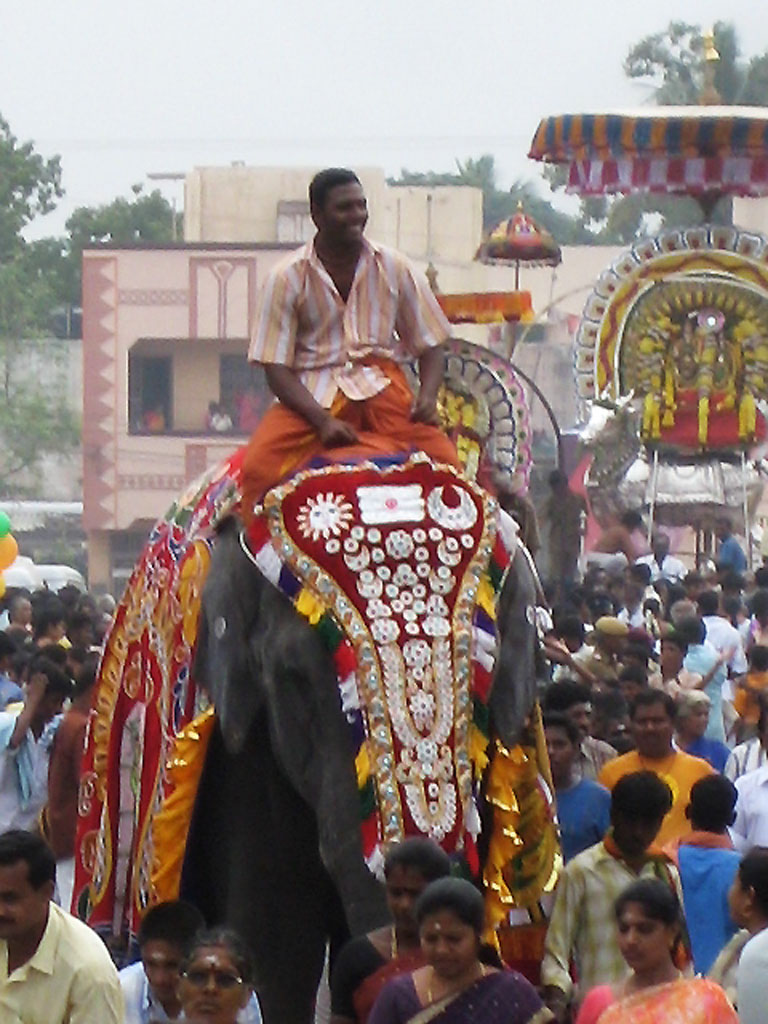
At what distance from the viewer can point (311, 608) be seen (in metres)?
8.72

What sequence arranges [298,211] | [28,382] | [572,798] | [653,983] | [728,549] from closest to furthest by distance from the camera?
[653,983] → [572,798] → [728,549] → [298,211] → [28,382]

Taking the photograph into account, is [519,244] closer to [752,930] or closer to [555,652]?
[555,652]

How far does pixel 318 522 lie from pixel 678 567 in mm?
15262

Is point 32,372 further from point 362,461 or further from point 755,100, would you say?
point 362,461

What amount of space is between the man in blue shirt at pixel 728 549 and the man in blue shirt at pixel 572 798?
13177mm

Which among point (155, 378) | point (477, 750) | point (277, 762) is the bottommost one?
point (155, 378)

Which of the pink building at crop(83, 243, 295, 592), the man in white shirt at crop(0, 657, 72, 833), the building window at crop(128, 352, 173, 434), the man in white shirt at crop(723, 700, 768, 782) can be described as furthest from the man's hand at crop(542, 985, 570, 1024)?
the building window at crop(128, 352, 173, 434)

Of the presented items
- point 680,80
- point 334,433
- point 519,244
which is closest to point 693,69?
point 680,80

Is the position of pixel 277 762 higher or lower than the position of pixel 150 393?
higher

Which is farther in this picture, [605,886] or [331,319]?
[331,319]

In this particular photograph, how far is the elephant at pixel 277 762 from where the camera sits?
8742 millimetres

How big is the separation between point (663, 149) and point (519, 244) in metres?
4.60

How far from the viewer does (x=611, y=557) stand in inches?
916

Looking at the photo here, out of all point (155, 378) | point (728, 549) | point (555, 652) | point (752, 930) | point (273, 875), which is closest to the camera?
point (752, 930)
